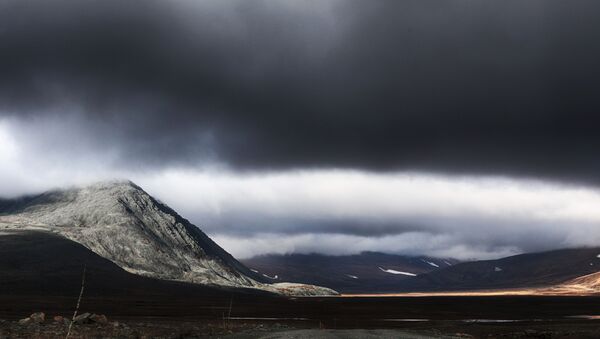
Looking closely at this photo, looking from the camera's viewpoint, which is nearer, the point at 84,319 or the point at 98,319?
the point at 84,319

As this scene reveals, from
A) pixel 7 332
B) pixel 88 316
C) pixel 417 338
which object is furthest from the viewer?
pixel 88 316

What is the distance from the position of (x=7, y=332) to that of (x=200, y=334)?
2222 centimetres

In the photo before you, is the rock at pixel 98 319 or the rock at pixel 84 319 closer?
the rock at pixel 84 319

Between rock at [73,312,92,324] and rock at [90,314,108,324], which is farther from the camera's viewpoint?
rock at [90,314,108,324]

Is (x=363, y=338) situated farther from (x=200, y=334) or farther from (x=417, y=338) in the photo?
(x=200, y=334)

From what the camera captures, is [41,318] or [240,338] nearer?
[240,338]

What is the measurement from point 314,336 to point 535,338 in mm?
30040

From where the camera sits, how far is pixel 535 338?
2810 inches

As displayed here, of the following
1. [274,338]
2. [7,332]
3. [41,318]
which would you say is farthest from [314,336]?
[41,318]

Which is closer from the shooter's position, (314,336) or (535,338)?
(314,336)

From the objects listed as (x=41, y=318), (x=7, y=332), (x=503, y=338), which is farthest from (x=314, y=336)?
(x=41, y=318)

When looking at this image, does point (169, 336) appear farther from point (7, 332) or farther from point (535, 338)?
point (535, 338)

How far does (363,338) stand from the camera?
62.2 meters

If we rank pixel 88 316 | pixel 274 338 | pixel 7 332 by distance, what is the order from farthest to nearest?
pixel 88 316 → pixel 274 338 → pixel 7 332
